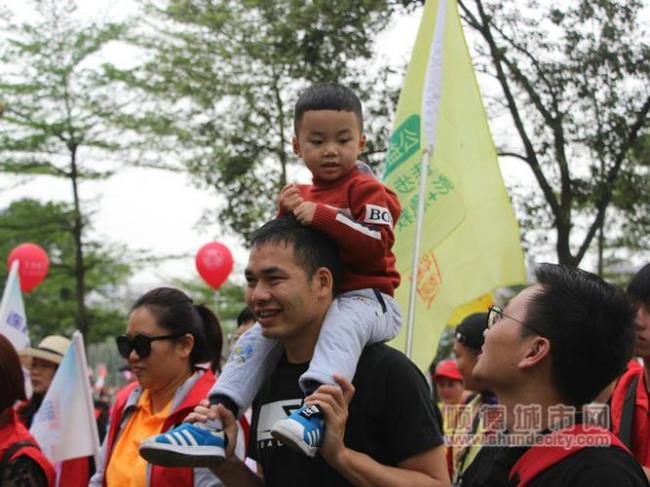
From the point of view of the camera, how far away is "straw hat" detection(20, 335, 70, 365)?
6852 millimetres

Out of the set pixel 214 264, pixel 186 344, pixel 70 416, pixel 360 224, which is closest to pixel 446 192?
pixel 186 344

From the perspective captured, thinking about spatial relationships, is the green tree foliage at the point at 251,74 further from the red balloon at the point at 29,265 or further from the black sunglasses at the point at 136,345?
the black sunglasses at the point at 136,345

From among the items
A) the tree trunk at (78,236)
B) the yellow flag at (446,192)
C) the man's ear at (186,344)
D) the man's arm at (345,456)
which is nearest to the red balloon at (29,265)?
the tree trunk at (78,236)

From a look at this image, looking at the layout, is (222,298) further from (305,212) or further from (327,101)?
(305,212)

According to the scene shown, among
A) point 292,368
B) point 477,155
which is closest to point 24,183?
point 477,155

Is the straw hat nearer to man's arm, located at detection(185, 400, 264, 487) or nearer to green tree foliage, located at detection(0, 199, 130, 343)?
man's arm, located at detection(185, 400, 264, 487)

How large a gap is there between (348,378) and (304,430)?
0.31 meters

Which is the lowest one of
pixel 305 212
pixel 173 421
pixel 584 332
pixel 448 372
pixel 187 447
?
pixel 448 372

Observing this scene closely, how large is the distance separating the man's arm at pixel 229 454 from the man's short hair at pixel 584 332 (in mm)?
1066

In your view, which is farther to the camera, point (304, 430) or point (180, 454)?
point (180, 454)

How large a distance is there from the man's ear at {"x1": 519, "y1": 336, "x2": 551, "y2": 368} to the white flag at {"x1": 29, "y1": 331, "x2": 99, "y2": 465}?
3335 mm

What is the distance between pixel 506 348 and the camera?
9.15 ft

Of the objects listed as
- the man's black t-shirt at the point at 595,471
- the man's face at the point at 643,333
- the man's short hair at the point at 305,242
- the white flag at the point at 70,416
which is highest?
the man's short hair at the point at 305,242

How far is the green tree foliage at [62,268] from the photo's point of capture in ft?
61.7
